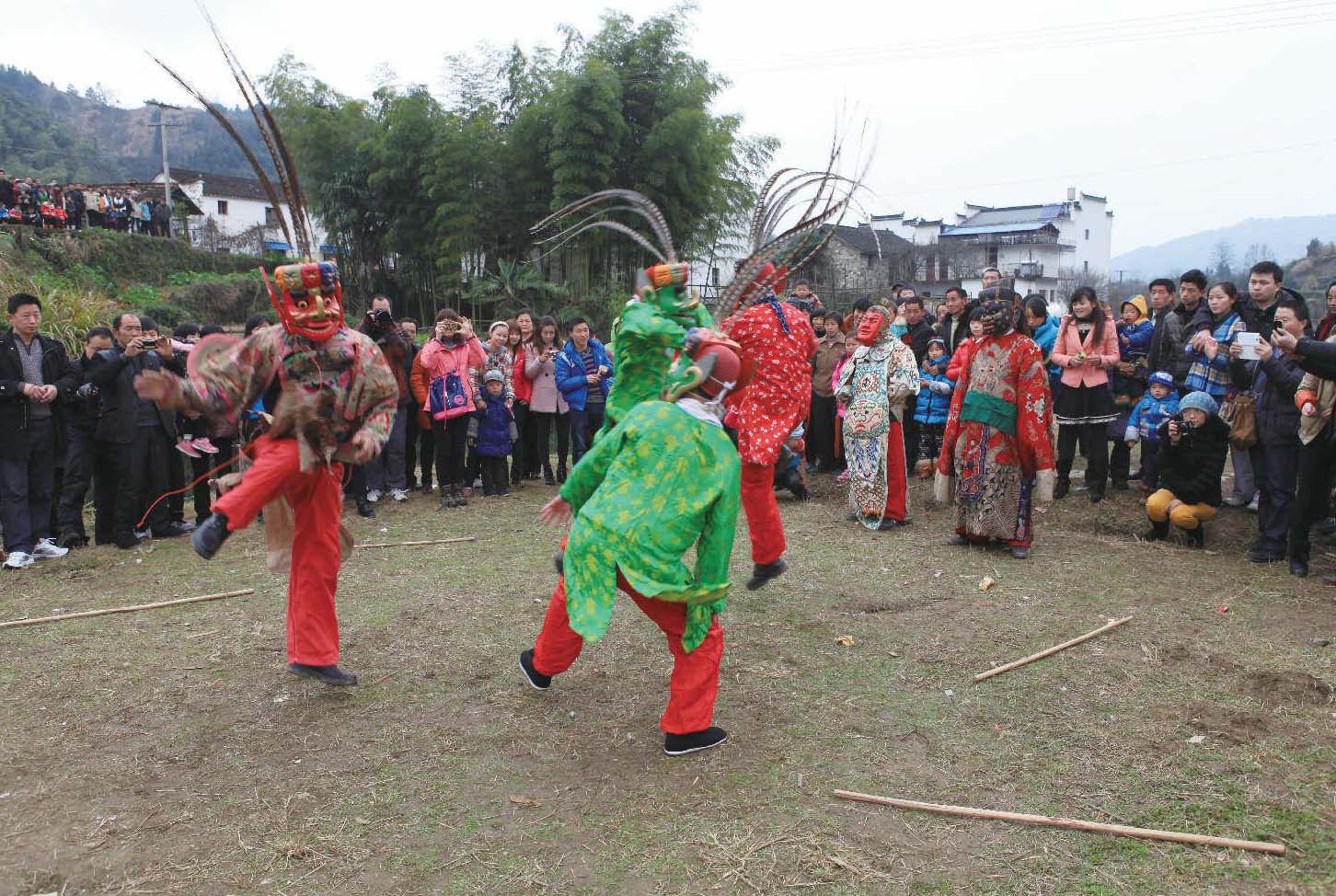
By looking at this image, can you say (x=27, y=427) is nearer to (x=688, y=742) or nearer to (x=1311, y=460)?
(x=688, y=742)

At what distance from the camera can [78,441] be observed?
700cm

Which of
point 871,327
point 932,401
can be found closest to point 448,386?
point 871,327

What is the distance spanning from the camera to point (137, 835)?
304 cm

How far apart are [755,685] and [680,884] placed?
1.55 m

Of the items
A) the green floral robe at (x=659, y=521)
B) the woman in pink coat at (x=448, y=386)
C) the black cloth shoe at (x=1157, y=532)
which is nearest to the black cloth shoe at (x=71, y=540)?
the woman in pink coat at (x=448, y=386)

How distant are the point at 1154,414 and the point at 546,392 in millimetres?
5660

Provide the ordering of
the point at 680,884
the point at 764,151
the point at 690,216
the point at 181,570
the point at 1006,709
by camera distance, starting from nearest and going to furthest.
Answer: the point at 680,884
the point at 1006,709
the point at 181,570
the point at 690,216
the point at 764,151

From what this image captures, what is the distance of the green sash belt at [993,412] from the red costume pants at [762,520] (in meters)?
1.87

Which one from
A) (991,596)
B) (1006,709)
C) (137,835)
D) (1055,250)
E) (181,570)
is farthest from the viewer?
(1055,250)

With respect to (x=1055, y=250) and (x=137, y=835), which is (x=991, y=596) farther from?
(x=1055, y=250)

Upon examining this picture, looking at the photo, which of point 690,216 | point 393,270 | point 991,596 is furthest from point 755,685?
point 393,270

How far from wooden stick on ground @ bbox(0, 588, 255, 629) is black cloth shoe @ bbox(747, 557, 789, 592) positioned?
10.7ft

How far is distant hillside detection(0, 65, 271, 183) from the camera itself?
5569cm

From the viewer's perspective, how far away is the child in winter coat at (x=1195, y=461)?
649 centimetres
